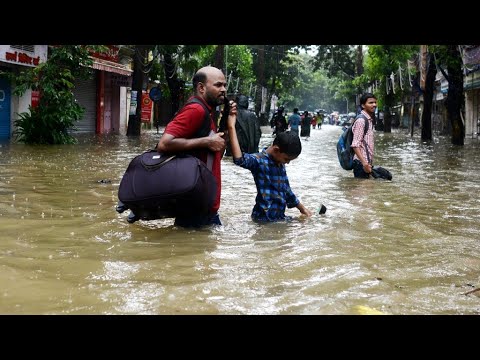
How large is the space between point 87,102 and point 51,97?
11950 mm

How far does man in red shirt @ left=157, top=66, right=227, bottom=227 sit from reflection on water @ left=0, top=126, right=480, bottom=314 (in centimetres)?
71

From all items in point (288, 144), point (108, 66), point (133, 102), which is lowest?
point (288, 144)

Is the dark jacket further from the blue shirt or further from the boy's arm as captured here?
the boy's arm

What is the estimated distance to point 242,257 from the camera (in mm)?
4512

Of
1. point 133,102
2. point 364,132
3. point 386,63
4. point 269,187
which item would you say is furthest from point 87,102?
point 269,187

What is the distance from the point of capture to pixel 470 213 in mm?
6910

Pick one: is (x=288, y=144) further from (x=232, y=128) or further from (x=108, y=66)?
(x=108, y=66)

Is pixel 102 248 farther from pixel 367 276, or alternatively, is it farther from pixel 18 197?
pixel 18 197

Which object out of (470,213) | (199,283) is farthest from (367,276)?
(470,213)

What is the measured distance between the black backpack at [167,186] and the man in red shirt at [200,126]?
0.10 meters

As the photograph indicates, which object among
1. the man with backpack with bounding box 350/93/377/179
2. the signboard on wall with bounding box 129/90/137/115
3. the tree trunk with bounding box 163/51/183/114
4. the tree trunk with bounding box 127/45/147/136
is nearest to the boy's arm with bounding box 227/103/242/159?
the man with backpack with bounding box 350/93/377/179

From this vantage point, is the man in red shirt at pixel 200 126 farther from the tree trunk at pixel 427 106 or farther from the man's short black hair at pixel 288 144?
the tree trunk at pixel 427 106
